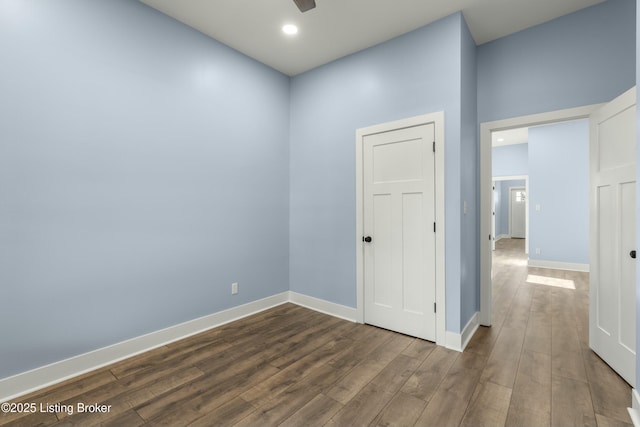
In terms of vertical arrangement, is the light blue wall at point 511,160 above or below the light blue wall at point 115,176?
above

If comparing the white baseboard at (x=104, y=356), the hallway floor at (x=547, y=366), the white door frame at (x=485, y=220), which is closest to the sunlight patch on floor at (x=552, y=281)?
the hallway floor at (x=547, y=366)

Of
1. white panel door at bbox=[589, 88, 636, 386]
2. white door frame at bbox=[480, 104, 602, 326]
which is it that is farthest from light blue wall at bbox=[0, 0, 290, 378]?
white panel door at bbox=[589, 88, 636, 386]

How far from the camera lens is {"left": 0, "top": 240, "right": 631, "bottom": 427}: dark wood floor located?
176cm

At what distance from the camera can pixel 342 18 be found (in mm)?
2760

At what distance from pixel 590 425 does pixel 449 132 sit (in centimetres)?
228

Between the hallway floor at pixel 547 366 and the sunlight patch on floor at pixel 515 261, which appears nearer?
the hallway floor at pixel 547 366

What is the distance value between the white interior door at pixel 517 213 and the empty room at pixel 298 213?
956 centimetres

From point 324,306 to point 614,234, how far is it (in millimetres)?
2835

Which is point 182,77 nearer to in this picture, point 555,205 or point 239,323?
point 239,323

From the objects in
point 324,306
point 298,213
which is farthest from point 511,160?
point 324,306

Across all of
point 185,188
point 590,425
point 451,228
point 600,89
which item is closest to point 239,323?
point 185,188

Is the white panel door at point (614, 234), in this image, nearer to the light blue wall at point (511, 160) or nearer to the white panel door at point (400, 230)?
the white panel door at point (400, 230)

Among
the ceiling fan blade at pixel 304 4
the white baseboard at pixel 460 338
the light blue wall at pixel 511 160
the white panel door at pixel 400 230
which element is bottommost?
the white baseboard at pixel 460 338

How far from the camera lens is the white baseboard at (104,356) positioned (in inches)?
77.2
